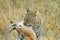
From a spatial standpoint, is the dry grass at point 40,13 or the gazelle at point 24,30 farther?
the dry grass at point 40,13

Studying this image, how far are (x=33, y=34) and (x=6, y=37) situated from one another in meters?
2.23

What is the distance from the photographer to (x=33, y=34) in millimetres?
3783

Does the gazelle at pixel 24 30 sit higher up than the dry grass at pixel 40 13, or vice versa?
the gazelle at pixel 24 30

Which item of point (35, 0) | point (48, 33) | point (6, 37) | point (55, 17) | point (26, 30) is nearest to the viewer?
point (26, 30)

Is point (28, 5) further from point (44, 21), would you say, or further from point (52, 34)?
point (52, 34)

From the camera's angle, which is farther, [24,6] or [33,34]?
[24,6]

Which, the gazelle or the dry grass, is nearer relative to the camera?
the gazelle

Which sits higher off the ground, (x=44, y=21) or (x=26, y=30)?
(x=26, y=30)

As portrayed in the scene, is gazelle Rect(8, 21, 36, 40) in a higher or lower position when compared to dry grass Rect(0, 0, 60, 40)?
higher

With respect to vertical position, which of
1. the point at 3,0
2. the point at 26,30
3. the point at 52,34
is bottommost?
the point at 52,34

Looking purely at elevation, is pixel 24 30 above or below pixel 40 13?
above

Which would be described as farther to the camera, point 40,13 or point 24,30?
point 40,13

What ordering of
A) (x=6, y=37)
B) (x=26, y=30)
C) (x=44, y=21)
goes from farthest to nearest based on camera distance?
1. (x=44, y=21)
2. (x=6, y=37)
3. (x=26, y=30)

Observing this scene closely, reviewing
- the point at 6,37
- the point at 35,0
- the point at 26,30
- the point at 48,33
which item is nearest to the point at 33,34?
the point at 26,30
